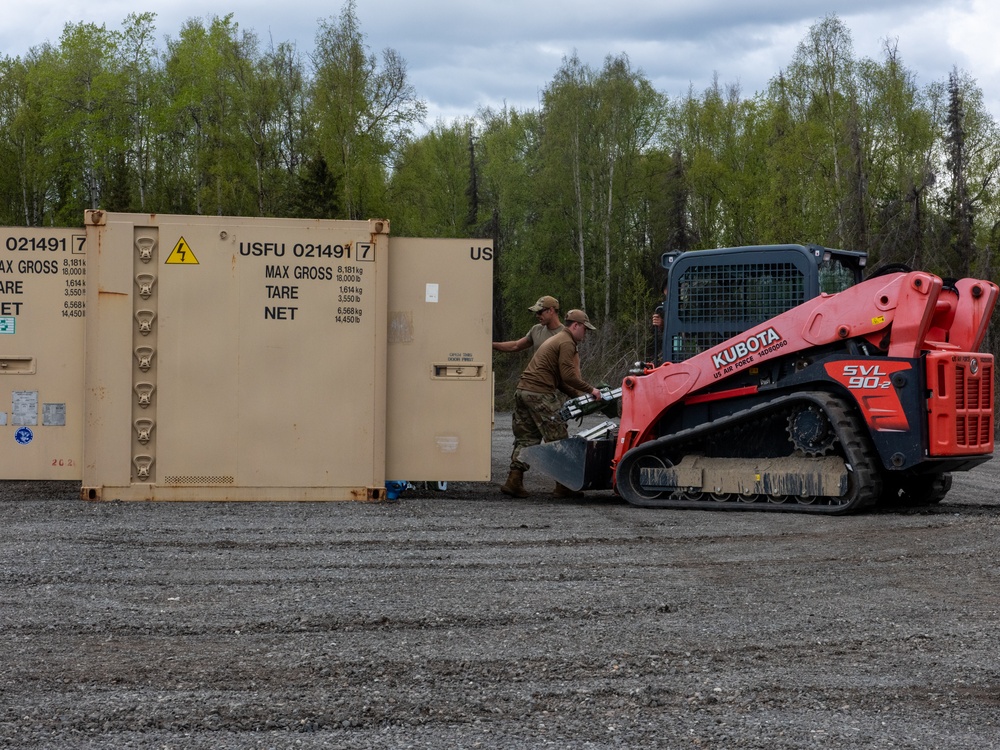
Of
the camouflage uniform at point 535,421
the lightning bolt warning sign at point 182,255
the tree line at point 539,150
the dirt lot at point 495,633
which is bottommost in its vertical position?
the dirt lot at point 495,633

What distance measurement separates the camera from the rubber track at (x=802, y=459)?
29.4 ft

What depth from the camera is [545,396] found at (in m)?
11.1

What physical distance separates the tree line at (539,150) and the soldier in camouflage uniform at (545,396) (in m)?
27.7

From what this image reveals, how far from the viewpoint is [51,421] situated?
9.91 m

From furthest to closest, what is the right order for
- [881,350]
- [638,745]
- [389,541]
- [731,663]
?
[881,350] → [389,541] → [731,663] → [638,745]

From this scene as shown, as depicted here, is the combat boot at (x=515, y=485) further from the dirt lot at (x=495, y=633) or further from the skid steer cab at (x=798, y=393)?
the dirt lot at (x=495, y=633)

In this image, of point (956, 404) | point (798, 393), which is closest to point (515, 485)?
point (798, 393)

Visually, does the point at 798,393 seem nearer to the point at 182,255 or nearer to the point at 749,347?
the point at 749,347

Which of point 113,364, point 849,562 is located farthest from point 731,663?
point 113,364

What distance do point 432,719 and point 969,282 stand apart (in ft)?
22.7

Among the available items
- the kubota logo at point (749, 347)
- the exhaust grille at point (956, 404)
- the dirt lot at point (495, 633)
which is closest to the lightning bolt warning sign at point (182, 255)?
the dirt lot at point (495, 633)

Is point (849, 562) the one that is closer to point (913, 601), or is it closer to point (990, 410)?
point (913, 601)

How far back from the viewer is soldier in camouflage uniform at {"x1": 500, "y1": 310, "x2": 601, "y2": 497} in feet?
36.2

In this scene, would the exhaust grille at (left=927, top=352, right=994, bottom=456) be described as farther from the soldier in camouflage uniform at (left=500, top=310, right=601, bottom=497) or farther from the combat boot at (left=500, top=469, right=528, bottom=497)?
the combat boot at (left=500, top=469, right=528, bottom=497)
